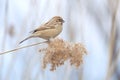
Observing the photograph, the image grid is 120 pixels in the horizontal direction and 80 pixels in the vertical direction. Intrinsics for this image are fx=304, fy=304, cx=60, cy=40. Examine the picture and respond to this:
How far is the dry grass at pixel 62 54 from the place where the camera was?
76 cm

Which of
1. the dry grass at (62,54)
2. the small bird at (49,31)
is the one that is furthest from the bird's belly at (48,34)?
the dry grass at (62,54)

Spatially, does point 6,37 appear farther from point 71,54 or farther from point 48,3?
point 71,54

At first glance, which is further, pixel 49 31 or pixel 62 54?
pixel 49 31

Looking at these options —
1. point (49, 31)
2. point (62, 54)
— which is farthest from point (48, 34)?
point (62, 54)

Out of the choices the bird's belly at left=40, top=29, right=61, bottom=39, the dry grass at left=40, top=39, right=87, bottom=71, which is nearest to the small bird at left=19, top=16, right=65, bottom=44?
the bird's belly at left=40, top=29, right=61, bottom=39

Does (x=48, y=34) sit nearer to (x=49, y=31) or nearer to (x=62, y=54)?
(x=49, y=31)

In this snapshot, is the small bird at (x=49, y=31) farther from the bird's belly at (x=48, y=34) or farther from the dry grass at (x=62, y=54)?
the dry grass at (x=62, y=54)

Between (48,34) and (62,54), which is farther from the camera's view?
(48,34)

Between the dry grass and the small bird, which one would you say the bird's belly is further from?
the dry grass

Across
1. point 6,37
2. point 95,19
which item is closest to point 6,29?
point 6,37

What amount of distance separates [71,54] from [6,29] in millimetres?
399

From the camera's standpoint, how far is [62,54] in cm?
77

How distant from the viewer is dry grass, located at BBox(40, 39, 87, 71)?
761 mm

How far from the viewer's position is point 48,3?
112 centimetres
